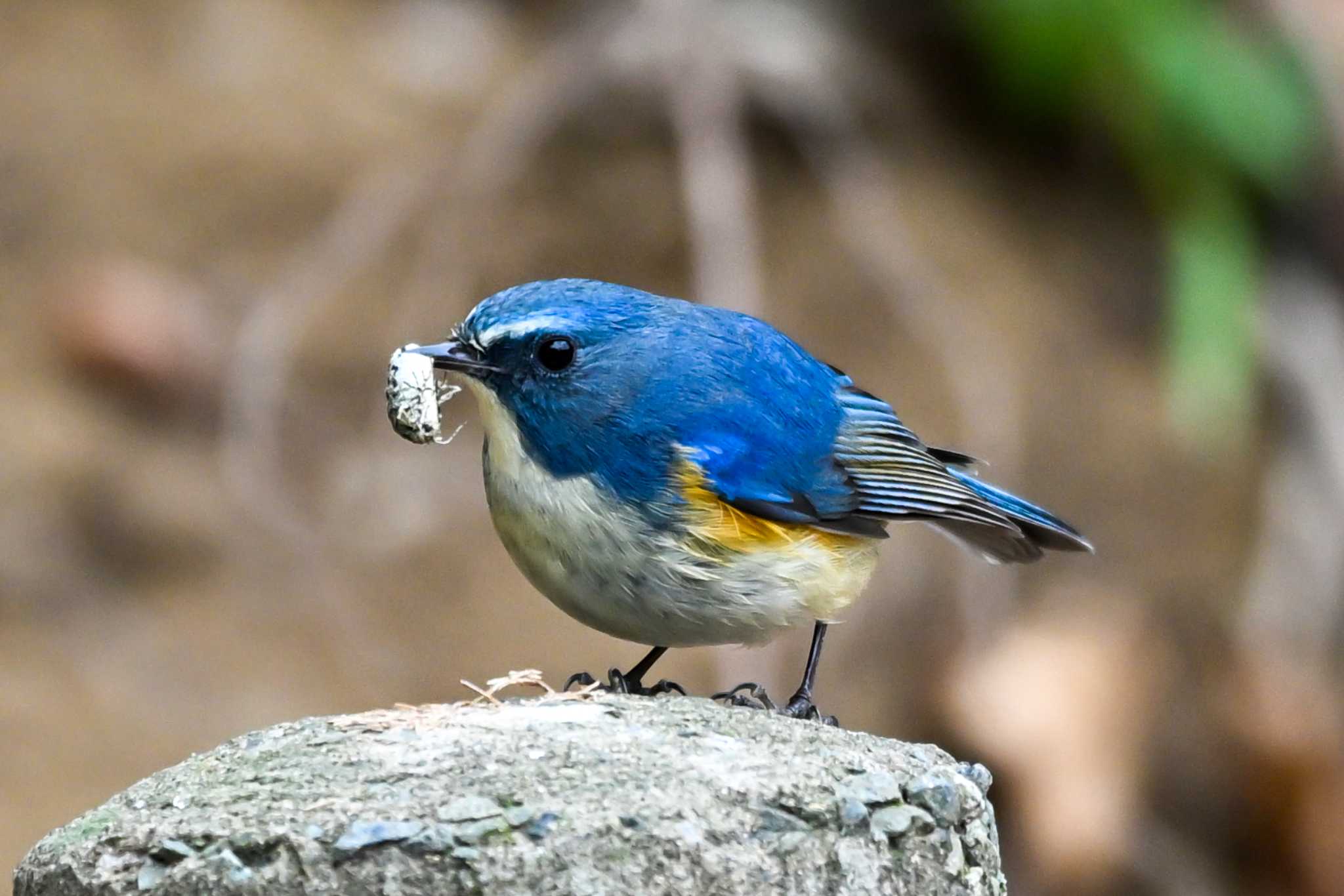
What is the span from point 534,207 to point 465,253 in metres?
0.57

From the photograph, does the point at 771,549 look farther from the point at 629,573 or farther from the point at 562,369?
the point at 562,369

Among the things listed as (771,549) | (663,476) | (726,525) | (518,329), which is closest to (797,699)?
(771,549)

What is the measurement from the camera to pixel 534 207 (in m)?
9.41

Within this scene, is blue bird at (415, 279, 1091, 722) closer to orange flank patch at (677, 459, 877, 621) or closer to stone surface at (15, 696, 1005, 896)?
orange flank patch at (677, 459, 877, 621)

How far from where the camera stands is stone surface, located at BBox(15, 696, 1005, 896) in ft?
8.84

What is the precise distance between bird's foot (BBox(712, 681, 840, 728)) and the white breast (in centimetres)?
15

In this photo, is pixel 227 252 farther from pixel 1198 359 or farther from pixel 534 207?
pixel 1198 359

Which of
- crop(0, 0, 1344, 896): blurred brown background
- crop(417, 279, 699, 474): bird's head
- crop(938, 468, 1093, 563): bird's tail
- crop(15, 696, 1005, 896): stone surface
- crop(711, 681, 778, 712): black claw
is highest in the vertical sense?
crop(0, 0, 1344, 896): blurred brown background

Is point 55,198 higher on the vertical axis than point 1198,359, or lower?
higher

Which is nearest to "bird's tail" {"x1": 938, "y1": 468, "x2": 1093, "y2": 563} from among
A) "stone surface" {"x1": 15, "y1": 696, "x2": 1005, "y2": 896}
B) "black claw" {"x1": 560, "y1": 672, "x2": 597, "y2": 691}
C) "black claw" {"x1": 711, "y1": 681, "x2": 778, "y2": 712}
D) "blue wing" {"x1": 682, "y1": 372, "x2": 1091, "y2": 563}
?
"blue wing" {"x1": 682, "y1": 372, "x2": 1091, "y2": 563}

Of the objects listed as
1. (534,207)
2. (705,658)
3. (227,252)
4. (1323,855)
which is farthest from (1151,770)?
(227,252)

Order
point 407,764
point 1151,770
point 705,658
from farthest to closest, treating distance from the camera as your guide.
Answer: point 1151,770 → point 705,658 → point 407,764

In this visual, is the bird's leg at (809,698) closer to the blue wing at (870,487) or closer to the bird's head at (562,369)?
the blue wing at (870,487)

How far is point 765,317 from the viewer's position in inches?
364
